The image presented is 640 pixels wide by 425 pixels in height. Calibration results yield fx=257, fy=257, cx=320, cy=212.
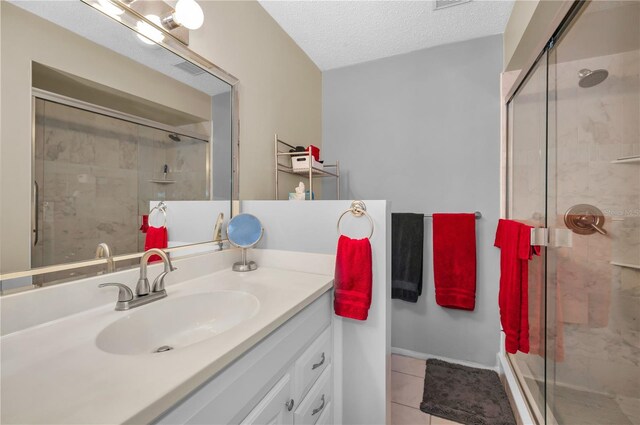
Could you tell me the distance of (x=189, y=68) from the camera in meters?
1.08

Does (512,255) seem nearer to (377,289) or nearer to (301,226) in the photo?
(377,289)

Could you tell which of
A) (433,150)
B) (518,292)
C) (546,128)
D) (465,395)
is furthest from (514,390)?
(433,150)

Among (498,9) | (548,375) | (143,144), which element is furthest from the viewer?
(498,9)

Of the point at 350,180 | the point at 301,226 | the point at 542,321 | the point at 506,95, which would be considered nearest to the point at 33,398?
the point at 301,226

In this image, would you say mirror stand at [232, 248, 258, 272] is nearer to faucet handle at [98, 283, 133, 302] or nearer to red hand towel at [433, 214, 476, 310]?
faucet handle at [98, 283, 133, 302]

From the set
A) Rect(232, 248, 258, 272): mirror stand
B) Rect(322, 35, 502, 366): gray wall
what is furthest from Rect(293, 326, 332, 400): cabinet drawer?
Rect(322, 35, 502, 366): gray wall

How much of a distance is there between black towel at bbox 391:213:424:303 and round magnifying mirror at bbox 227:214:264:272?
3.47 feet

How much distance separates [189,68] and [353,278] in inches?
43.5

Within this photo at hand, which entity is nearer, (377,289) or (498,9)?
(377,289)

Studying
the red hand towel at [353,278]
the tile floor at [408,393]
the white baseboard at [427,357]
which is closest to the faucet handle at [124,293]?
the red hand towel at [353,278]

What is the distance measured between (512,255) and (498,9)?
146cm

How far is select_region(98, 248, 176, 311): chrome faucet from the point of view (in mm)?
755

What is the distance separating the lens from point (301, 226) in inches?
46.9

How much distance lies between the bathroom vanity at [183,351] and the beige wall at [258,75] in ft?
2.01
